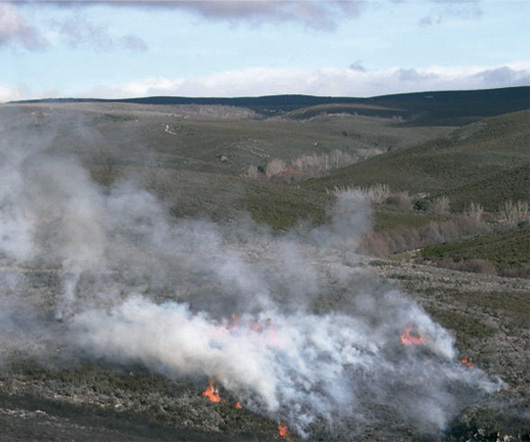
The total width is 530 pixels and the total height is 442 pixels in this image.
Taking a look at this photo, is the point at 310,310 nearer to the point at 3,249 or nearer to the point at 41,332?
the point at 41,332

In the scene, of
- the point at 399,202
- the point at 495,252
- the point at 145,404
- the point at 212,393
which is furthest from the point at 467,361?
the point at 399,202

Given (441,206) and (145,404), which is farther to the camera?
(441,206)

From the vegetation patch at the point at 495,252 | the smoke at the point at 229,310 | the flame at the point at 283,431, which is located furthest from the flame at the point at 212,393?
the vegetation patch at the point at 495,252

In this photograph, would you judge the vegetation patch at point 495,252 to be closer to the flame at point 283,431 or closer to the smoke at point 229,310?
the smoke at point 229,310

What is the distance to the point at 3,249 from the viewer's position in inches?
1768

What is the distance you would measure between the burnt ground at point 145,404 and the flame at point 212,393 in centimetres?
24

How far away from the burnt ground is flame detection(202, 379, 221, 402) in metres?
0.24

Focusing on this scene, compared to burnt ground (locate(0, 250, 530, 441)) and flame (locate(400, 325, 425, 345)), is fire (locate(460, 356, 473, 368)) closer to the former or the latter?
burnt ground (locate(0, 250, 530, 441))

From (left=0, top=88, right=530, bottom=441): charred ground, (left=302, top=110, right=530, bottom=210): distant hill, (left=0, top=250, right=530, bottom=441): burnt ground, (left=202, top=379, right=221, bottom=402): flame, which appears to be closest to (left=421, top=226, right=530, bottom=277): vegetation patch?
(left=0, top=88, right=530, bottom=441): charred ground

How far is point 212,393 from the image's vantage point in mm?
27078

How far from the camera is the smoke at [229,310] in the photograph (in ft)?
89.5

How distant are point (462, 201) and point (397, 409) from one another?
8063cm

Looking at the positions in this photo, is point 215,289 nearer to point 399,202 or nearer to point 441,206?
point 399,202

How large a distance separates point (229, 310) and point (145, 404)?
8945mm
